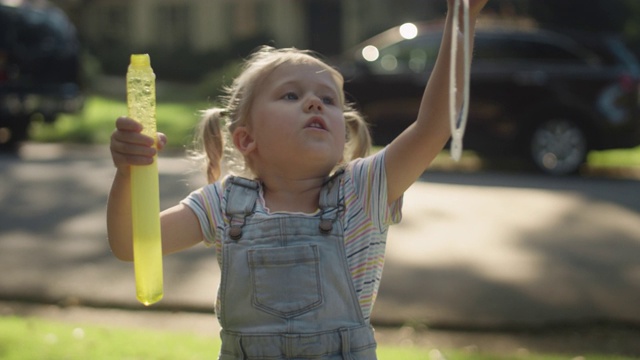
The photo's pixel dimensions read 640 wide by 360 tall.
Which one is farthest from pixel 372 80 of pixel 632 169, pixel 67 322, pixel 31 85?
pixel 67 322

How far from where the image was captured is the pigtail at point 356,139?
2.46m

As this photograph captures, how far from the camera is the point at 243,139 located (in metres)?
2.26

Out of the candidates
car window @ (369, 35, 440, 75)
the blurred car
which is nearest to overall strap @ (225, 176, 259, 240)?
car window @ (369, 35, 440, 75)

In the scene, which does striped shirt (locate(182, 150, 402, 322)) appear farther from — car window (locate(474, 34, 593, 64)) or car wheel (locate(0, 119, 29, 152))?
car wheel (locate(0, 119, 29, 152))

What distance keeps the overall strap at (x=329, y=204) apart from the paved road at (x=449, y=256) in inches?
64.3

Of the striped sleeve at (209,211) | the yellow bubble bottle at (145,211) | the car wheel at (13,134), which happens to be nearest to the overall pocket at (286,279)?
the striped sleeve at (209,211)

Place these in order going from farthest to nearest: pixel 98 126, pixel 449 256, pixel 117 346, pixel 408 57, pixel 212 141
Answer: pixel 98 126
pixel 408 57
pixel 449 256
pixel 117 346
pixel 212 141

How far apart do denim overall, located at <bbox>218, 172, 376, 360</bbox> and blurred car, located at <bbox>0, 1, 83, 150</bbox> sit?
10.9 meters

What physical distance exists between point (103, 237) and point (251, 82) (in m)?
4.45

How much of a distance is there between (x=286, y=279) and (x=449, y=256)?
13.4 ft

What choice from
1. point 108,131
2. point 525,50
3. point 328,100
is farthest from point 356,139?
point 108,131

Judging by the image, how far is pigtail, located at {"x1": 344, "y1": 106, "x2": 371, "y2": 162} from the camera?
96.7 inches

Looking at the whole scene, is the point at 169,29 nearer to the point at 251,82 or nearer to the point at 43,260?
the point at 43,260

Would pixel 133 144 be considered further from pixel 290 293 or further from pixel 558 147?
pixel 558 147
